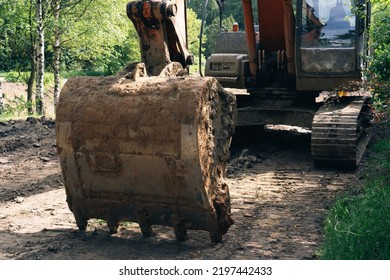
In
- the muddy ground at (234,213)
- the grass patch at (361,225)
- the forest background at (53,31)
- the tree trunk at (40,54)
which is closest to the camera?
the grass patch at (361,225)

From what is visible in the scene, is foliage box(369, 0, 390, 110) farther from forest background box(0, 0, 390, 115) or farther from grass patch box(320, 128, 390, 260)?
forest background box(0, 0, 390, 115)

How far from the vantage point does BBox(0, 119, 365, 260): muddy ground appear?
5.96 meters

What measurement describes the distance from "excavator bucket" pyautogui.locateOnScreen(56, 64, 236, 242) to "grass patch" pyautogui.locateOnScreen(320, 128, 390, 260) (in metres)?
0.97

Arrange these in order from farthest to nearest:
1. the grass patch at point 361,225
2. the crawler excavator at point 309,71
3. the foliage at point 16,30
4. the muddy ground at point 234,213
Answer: the foliage at point 16,30, the crawler excavator at point 309,71, the muddy ground at point 234,213, the grass patch at point 361,225

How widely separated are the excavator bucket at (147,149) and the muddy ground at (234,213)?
22 centimetres

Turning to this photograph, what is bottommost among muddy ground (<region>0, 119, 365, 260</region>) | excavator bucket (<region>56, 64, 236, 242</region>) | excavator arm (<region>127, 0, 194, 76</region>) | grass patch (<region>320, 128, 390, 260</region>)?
muddy ground (<region>0, 119, 365, 260</region>)

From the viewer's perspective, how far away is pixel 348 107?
988 centimetres

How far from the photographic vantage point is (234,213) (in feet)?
23.9

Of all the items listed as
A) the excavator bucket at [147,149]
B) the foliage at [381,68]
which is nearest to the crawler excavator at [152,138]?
the excavator bucket at [147,149]

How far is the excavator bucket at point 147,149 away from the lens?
18.6 ft

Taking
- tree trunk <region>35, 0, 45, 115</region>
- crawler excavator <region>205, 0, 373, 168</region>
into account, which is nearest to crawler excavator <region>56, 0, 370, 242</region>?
crawler excavator <region>205, 0, 373, 168</region>

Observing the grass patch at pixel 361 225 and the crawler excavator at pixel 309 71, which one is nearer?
the grass patch at pixel 361 225

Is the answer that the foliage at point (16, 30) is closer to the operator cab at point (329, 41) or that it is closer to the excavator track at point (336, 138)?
the operator cab at point (329, 41)

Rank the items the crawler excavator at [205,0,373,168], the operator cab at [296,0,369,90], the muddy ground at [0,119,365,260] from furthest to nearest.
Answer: the operator cab at [296,0,369,90], the crawler excavator at [205,0,373,168], the muddy ground at [0,119,365,260]
